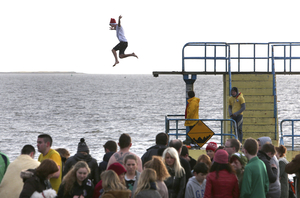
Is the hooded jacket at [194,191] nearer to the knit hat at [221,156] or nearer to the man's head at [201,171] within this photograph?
the man's head at [201,171]

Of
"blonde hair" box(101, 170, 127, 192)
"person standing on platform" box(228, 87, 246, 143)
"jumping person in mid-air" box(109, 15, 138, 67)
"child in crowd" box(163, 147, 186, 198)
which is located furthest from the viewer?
"person standing on platform" box(228, 87, 246, 143)

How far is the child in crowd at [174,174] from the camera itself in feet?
21.0

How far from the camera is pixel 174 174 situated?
254 inches

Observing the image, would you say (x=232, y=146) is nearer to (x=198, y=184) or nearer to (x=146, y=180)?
(x=198, y=184)

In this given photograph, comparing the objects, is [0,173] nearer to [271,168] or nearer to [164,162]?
[164,162]

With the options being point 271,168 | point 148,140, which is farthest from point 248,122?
point 148,140

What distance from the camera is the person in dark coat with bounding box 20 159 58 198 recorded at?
5.49 meters

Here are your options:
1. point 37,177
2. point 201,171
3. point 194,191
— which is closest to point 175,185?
point 194,191

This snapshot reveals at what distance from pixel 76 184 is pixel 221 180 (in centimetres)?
215

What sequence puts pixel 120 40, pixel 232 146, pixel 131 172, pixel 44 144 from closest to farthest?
pixel 131 172 < pixel 44 144 < pixel 232 146 < pixel 120 40

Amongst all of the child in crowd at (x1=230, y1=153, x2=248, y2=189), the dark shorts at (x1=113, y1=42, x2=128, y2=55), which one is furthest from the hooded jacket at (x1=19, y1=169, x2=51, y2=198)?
the dark shorts at (x1=113, y1=42, x2=128, y2=55)

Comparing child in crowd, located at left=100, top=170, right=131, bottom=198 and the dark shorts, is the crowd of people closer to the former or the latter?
child in crowd, located at left=100, top=170, right=131, bottom=198

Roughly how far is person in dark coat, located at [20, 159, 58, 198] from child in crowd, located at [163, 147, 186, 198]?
1870 mm

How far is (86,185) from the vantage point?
227 inches
